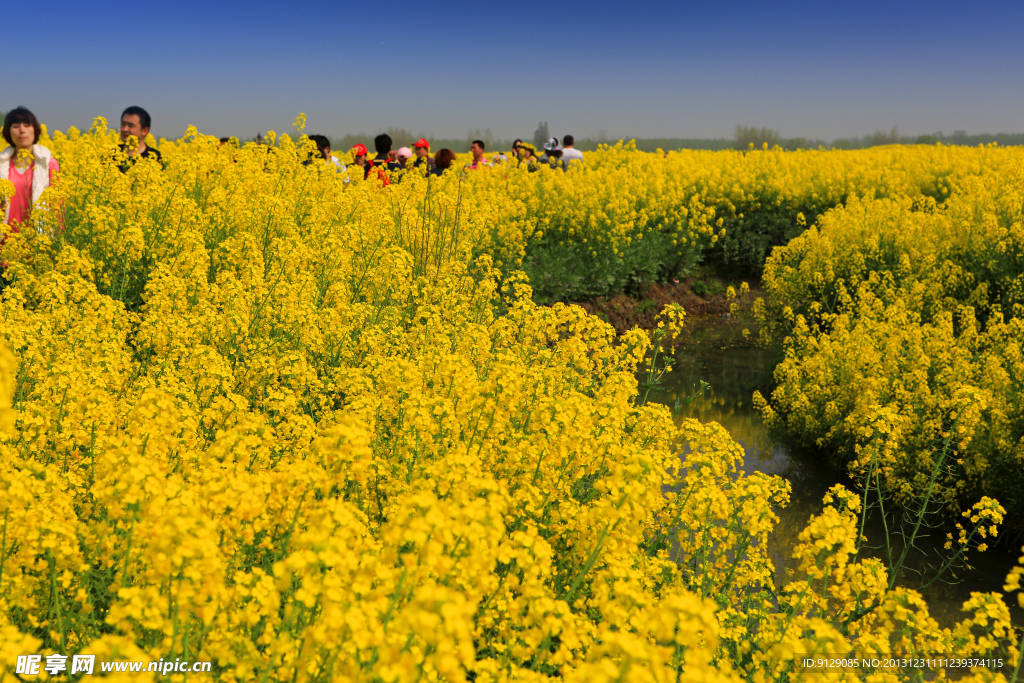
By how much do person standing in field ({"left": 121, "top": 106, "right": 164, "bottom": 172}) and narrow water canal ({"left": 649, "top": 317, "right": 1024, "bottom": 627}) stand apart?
19.2 feet

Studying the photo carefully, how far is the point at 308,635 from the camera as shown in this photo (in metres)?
1.64

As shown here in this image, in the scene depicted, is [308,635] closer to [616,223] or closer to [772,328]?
[772,328]

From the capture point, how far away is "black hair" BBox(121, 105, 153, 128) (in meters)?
6.63

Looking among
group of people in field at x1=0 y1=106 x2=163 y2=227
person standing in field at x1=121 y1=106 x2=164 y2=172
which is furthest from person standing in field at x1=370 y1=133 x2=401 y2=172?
group of people in field at x1=0 y1=106 x2=163 y2=227

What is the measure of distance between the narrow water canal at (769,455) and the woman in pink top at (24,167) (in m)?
6.20

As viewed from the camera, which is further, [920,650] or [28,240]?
[28,240]

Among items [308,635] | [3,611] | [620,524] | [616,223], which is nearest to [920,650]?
[620,524]

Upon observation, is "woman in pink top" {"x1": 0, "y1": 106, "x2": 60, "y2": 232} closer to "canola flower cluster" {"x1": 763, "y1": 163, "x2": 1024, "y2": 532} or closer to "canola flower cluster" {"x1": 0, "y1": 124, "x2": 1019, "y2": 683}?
"canola flower cluster" {"x1": 0, "y1": 124, "x2": 1019, "y2": 683}

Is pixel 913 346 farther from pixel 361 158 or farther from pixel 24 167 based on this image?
pixel 24 167

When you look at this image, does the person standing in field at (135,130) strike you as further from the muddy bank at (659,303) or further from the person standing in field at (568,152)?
the person standing in field at (568,152)

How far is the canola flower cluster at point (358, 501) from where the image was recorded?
1.69 m

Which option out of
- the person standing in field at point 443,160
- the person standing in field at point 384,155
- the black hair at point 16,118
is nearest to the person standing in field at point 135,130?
the black hair at point 16,118

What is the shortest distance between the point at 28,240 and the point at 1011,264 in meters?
9.91

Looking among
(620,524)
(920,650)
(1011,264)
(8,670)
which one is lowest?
(920,650)
